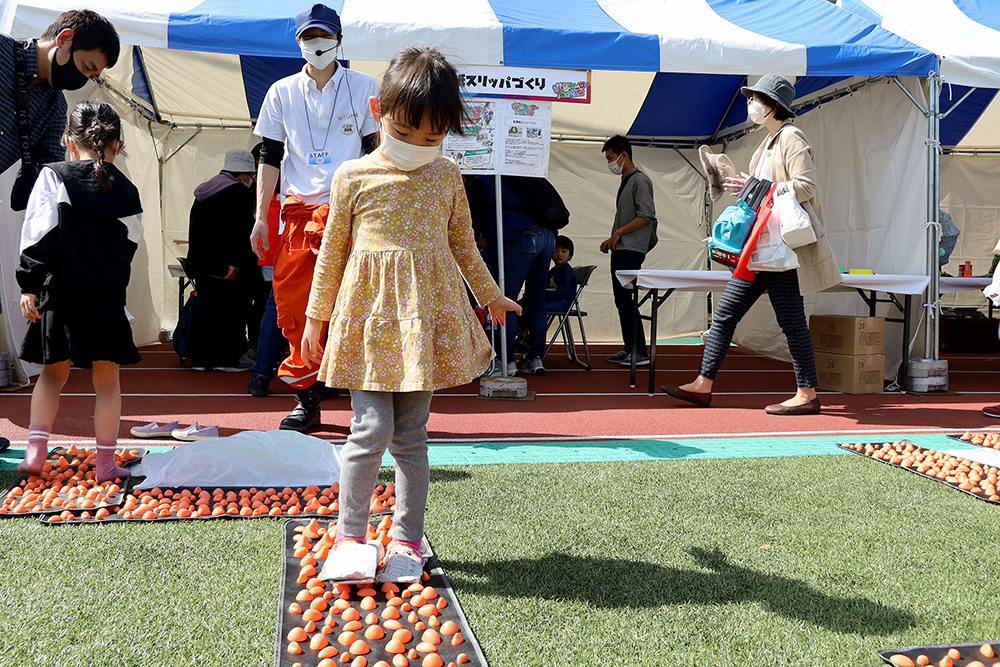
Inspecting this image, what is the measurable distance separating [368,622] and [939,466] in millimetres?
2678

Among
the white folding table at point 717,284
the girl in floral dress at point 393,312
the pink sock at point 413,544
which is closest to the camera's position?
the girl in floral dress at point 393,312

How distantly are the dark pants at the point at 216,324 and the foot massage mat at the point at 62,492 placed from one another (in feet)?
10.5

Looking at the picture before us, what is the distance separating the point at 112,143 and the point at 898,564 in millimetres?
2912

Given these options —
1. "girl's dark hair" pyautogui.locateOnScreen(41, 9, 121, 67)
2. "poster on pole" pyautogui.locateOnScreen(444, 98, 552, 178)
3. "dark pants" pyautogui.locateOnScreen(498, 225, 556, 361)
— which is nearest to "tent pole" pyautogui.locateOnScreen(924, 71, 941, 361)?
"dark pants" pyautogui.locateOnScreen(498, 225, 556, 361)

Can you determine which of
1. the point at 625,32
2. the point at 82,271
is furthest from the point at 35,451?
the point at 625,32

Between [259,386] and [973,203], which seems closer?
[259,386]

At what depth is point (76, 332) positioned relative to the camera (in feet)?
8.54

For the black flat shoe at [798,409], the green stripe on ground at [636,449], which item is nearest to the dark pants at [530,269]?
the black flat shoe at [798,409]

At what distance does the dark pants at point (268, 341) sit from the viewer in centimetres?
399

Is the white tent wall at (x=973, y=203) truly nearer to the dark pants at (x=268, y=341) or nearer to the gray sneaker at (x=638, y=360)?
the gray sneaker at (x=638, y=360)

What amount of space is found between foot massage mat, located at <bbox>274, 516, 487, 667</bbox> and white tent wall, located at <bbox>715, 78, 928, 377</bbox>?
16.7 ft

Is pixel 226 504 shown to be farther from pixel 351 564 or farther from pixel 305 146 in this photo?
pixel 305 146

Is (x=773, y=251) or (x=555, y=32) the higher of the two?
(x=555, y=32)

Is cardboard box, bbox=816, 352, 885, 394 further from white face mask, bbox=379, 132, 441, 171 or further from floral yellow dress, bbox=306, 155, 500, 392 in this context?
white face mask, bbox=379, 132, 441, 171
